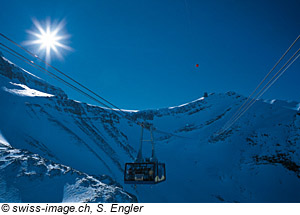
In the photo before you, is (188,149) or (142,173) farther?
(188,149)

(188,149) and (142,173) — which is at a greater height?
(188,149)

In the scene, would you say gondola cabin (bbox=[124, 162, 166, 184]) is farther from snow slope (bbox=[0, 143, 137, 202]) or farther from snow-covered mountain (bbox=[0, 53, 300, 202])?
snow-covered mountain (bbox=[0, 53, 300, 202])

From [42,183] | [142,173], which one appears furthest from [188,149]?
[42,183]

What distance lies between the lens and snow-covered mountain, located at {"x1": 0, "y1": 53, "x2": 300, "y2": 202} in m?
32.2

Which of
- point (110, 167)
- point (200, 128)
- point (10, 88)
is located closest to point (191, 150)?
point (200, 128)

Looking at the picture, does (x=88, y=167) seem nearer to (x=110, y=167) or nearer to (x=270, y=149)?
(x=110, y=167)

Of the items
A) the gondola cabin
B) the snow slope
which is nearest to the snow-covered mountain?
the snow slope

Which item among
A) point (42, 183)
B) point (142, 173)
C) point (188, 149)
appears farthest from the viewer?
point (188, 149)

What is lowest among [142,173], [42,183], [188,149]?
[42,183]

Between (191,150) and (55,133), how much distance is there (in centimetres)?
3705

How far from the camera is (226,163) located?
42125 millimetres

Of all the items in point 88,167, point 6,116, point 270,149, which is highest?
point 6,116

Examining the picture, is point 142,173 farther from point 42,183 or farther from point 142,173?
point 42,183

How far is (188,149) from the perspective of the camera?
53.3m
